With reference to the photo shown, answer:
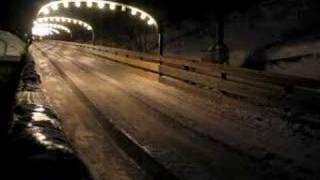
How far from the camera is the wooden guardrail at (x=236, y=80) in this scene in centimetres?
1191

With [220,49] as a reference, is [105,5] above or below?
above

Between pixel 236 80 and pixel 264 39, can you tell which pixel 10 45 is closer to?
pixel 264 39

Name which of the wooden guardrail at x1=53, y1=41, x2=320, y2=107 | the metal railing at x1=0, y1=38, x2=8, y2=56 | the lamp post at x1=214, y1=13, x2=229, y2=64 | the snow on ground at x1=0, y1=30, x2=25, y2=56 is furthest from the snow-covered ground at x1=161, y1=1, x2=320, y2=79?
the metal railing at x1=0, y1=38, x2=8, y2=56

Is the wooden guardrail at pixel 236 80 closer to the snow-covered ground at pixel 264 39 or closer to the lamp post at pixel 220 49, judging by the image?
the lamp post at pixel 220 49

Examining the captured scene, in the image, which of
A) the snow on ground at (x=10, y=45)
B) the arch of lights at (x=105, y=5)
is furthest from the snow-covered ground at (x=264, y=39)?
the snow on ground at (x=10, y=45)

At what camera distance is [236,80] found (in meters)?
15.3

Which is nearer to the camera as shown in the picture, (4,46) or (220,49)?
A: (220,49)

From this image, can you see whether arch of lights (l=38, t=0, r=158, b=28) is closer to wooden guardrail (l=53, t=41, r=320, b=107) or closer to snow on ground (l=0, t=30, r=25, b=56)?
snow on ground (l=0, t=30, r=25, b=56)

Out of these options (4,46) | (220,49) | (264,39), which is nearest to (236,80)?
(220,49)

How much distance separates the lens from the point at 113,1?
30.2 m

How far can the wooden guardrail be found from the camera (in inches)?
469

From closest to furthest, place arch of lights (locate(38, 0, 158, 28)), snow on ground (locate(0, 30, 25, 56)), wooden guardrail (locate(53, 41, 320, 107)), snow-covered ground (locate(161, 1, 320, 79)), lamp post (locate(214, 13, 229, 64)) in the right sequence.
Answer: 1. wooden guardrail (locate(53, 41, 320, 107))
2. lamp post (locate(214, 13, 229, 64))
3. snow-covered ground (locate(161, 1, 320, 79))
4. arch of lights (locate(38, 0, 158, 28))
5. snow on ground (locate(0, 30, 25, 56))

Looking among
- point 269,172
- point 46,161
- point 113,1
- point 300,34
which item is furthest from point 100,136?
point 113,1

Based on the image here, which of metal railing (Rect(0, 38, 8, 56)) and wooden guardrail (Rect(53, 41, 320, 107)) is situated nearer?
wooden guardrail (Rect(53, 41, 320, 107))
